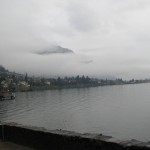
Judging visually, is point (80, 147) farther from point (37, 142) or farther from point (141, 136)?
point (141, 136)

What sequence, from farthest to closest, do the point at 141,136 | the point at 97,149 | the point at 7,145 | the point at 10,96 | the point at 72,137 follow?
the point at 10,96 → the point at 141,136 → the point at 7,145 → the point at 72,137 → the point at 97,149

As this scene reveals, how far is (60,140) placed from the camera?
26.8ft

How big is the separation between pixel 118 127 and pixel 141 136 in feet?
25.6

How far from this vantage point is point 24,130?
31.3ft

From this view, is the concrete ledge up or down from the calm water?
up

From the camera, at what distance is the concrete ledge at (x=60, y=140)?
22.2 feet

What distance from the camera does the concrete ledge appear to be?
22.2 feet

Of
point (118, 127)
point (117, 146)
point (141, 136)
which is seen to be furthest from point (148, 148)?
point (118, 127)

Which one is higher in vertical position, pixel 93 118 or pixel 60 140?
pixel 60 140

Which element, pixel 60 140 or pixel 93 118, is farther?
pixel 93 118

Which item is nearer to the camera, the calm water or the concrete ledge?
the concrete ledge

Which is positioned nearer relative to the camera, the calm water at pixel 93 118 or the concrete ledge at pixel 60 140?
the concrete ledge at pixel 60 140

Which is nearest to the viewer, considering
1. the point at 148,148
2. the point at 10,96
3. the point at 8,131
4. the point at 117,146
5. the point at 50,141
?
the point at 148,148

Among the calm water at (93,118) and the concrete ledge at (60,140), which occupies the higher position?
the concrete ledge at (60,140)
